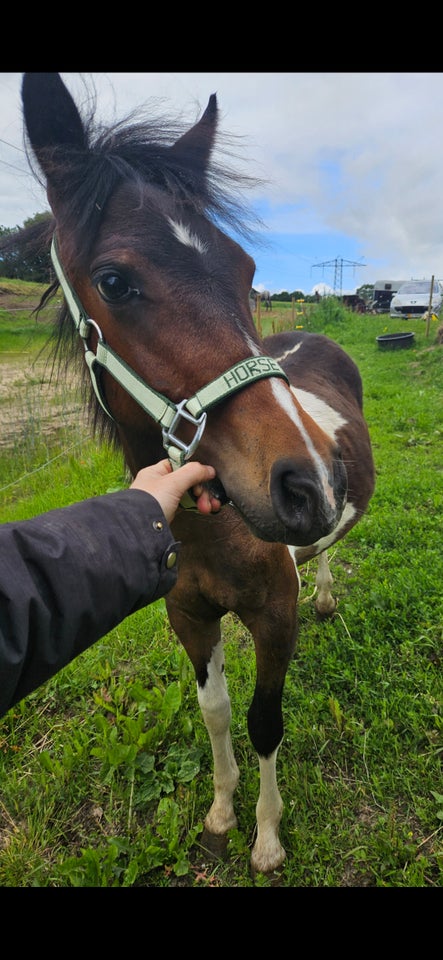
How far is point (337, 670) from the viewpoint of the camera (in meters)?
2.76

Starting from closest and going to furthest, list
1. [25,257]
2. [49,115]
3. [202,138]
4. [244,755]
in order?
[49,115] < [202,138] < [25,257] < [244,755]

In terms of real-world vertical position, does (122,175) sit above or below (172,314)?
above

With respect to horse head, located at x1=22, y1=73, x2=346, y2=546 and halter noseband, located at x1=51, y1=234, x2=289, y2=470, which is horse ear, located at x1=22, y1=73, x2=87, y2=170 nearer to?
horse head, located at x1=22, y1=73, x2=346, y2=546

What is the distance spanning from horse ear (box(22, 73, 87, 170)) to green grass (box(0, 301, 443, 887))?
1073mm

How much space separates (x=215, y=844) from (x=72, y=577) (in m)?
1.74

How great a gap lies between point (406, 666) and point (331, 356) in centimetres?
214

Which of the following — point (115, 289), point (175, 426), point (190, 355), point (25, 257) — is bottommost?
point (175, 426)

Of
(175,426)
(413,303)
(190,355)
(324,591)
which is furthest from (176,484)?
(413,303)

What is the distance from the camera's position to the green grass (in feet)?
6.42

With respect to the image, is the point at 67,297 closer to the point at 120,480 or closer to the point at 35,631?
the point at 35,631

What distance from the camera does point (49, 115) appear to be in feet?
4.68

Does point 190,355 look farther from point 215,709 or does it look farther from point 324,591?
point 324,591

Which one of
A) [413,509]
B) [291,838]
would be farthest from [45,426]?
[291,838]

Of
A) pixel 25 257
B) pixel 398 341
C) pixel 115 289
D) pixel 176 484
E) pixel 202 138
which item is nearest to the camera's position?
pixel 176 484
